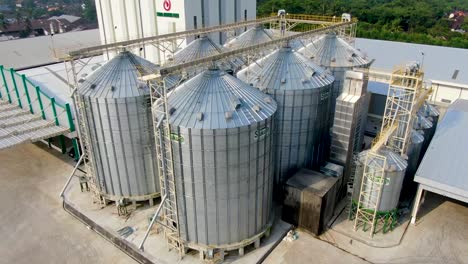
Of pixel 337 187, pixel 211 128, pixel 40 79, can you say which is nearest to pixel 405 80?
pixel 337 187

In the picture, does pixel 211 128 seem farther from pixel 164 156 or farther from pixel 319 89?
pixel 319 89

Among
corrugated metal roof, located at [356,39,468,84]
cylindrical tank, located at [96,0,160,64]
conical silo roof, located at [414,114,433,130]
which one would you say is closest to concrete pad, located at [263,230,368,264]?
conical silo roof, located at [414,114,433,130]

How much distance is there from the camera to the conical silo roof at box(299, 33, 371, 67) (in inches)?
1061

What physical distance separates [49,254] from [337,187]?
1726 centimetres

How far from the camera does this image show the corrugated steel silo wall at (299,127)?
71.1 feet

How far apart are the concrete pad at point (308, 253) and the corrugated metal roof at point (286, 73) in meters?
9.03

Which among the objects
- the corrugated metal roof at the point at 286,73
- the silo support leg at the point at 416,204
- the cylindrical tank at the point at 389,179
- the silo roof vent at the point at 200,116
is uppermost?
the corrugated metal roof at the point at 286,73

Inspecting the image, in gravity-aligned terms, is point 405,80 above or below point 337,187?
above

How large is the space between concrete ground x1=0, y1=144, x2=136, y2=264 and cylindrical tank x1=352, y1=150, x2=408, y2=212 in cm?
1381

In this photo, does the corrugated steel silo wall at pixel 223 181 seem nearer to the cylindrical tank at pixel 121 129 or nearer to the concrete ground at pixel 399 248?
the concrete ground at pixel 399 248

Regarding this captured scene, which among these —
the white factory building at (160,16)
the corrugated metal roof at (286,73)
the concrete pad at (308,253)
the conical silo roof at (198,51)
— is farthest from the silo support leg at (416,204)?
the white factory building at (160,16)

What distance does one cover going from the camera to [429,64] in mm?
37656

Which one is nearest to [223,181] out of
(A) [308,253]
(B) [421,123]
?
(A) [308,253]

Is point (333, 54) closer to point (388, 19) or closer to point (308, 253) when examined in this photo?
point (308, 253)
